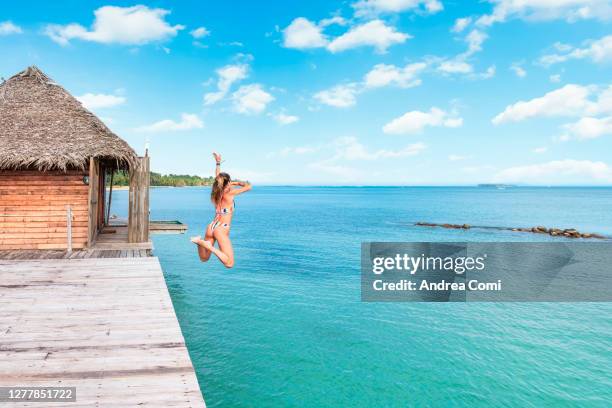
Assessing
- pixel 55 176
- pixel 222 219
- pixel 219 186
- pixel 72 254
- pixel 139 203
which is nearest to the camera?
pixel 219 186

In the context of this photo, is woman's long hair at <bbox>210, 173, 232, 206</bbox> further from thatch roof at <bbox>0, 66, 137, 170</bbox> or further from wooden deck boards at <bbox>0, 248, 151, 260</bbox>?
thatch roof at <bbox>0, 66, 137, 170</bbox>

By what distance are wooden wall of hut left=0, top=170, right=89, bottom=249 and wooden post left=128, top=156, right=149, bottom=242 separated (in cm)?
121

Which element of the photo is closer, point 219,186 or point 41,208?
point 219,186

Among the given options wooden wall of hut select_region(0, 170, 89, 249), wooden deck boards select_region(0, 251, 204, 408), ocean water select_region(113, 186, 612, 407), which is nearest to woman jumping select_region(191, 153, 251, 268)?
wooden deck boards select_region(0, 251, 204, 408)

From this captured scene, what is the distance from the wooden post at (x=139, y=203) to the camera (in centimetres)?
1245

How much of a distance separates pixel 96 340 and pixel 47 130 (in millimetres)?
9452

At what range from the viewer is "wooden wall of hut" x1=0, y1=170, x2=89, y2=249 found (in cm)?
1149

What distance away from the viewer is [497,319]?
40.8 feet

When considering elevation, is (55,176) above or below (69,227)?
above

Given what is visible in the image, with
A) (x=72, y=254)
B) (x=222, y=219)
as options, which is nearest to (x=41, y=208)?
(x=72, y=254)

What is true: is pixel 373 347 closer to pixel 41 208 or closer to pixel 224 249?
pixel 224 249

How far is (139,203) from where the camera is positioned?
12.5 metres

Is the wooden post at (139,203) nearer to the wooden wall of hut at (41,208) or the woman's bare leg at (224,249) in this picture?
the wooden wall of hut at (41,208)

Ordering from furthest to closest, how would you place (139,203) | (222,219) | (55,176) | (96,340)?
1. (139,203)
2. (55,176)
3. (222,219)
4. (96,340)
